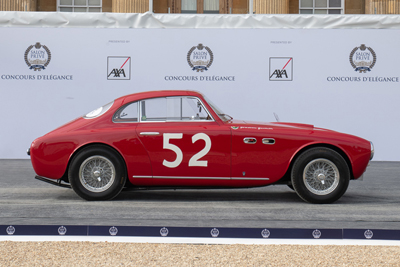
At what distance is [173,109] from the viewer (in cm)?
618

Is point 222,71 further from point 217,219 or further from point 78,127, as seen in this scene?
point 217,219

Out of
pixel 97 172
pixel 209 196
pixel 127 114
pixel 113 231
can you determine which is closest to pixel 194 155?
pixel 209 196

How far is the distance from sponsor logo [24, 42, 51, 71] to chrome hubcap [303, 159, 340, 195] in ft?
19.1

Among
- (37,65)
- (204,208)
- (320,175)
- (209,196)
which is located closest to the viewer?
(204,208)

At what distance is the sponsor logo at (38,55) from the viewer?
383 inches

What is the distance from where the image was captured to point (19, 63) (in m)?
9.77

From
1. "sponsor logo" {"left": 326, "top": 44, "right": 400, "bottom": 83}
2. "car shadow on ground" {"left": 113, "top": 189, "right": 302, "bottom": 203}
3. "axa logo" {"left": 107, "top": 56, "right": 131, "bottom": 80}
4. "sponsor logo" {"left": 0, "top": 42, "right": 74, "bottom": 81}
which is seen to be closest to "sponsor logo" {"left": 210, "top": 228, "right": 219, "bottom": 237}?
"car shadow on ground" {"left": 113, "top": 189, "right": 302, "bottom": 203}

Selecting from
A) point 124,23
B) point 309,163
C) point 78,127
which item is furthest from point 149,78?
point 309,163

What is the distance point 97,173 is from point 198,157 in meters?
1.14

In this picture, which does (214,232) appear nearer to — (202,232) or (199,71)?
(202,232)

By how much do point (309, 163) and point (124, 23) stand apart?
5.19m

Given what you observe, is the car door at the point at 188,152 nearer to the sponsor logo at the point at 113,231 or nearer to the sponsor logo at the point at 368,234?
the sponsor logo at the point at 113,231

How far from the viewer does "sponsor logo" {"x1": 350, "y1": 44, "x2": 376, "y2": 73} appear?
967 centimetres

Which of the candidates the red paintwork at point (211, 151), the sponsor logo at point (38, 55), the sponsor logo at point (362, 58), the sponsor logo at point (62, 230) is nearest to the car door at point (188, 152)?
the red paintwork at point (211, 151)
